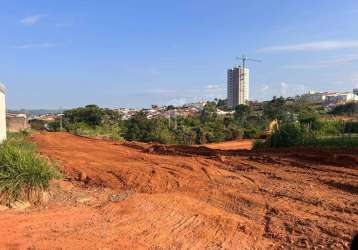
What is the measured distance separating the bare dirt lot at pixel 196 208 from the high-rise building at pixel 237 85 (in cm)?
8766

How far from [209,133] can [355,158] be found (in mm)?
23736

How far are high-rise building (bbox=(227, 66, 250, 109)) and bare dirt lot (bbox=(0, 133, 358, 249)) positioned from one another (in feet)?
288

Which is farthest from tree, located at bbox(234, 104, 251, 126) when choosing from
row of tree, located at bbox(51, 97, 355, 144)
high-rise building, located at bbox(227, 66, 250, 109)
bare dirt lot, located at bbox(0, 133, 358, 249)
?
high-rise building, located at bbox(227, 66, 250, 109)

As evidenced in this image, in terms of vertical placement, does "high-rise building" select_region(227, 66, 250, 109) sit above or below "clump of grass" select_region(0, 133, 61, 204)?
above

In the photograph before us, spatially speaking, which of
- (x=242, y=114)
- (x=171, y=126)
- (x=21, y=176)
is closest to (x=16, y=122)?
(x=171, y=126)

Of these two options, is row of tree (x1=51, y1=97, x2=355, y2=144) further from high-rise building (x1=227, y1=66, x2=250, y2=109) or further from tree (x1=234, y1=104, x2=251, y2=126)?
high-rise building (x1=227, y1=66, x2=250, y2=109)

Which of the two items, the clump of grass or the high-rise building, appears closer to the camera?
the clump of grass

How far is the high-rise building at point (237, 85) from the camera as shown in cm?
9800

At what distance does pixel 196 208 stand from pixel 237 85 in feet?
304

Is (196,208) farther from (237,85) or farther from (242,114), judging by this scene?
(237,85)

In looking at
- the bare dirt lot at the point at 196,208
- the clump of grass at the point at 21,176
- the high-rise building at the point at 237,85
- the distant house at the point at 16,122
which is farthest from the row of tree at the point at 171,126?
the high-rise building at the point at 237,85

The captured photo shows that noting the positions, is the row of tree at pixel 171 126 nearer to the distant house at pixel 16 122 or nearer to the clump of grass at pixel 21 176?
the distant house at pixel 16 122

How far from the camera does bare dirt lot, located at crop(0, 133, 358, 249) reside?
18.0ft

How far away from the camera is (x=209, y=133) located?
34.7m
